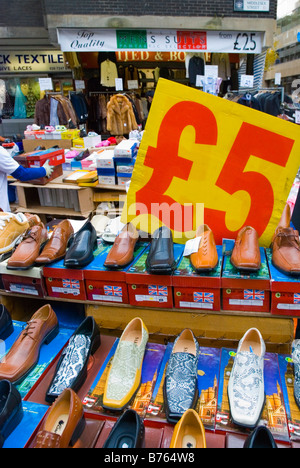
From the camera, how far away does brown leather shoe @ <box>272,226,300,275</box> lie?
1692mm

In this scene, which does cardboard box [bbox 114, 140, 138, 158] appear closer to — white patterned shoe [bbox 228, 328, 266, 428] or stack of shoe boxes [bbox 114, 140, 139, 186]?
stack of shoe boxes [bbox 114, 140, 139, 186]

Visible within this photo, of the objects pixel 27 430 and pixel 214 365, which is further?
pixel 214 365

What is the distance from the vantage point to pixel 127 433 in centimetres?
117

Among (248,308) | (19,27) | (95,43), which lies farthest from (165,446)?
(19,27)

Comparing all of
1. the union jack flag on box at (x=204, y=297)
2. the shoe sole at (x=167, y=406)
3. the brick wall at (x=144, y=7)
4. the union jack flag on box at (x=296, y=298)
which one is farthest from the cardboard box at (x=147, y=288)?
the brick wall at (x=144, y=7)

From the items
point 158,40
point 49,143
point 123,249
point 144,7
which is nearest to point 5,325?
point 123,249

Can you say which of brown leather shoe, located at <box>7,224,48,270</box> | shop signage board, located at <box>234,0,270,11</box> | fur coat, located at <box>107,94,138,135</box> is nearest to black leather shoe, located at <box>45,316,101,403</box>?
brown leather shoe, located at <box>7,224,48,270</box>

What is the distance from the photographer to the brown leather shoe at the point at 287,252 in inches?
66.6

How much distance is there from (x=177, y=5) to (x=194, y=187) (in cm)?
821

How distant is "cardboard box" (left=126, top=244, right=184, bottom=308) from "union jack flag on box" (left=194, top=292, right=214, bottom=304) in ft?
0.45

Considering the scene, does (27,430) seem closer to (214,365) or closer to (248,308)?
(214,365)

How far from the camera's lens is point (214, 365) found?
1569mm

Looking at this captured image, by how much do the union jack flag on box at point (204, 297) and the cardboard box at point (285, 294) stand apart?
0.30 meters

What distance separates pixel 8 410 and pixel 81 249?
91 cm
